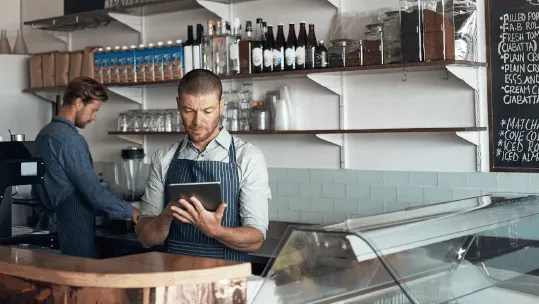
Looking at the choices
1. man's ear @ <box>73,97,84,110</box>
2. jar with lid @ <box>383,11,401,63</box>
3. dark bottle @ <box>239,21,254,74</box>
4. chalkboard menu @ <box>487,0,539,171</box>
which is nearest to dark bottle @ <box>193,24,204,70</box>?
dark bottle @ <box>239,21,254,74</box>

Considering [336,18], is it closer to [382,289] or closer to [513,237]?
[513,237]

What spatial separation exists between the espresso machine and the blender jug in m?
1.33

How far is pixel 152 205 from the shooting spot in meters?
3.02

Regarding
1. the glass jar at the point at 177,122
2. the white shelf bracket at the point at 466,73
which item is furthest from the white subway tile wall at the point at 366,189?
the glass jar at the point at 177,122

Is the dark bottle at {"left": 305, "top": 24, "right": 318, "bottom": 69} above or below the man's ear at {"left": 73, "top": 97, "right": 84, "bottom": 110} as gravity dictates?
above

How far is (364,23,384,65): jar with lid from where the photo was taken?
3.88 m

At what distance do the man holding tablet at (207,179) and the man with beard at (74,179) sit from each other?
4.32ft

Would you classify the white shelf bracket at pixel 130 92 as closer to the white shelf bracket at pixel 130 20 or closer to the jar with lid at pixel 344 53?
the white shelf bracket at pixel 130 20

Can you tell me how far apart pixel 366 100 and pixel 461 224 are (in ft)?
7.29

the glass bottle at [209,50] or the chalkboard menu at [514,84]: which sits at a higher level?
the glass bottle at [209,50]

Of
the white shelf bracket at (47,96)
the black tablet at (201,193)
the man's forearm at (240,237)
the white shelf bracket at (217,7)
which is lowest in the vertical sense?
the man's forearm at (240,237)

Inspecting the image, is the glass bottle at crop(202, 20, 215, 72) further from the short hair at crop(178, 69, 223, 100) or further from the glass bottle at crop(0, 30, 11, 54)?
the glass bottle at crop(0, 30, 11, 54)

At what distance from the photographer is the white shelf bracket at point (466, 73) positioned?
3719mm

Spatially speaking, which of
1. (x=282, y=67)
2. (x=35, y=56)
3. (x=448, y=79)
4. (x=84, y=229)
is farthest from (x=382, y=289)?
(x=35, y=56)
